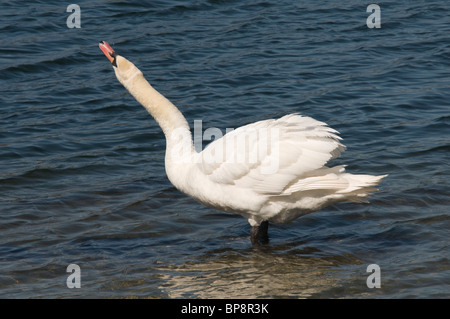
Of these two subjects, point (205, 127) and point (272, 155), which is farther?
point (205, 127)

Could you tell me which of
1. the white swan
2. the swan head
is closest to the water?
the white swan

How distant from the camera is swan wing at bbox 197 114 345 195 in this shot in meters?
6.71

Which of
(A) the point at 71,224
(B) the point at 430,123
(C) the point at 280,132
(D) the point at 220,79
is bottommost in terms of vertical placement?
(A) the point at 71,224

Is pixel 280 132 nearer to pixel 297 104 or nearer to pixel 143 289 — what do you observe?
pixel 143 289

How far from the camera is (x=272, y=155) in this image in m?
6.80

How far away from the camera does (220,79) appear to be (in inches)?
489

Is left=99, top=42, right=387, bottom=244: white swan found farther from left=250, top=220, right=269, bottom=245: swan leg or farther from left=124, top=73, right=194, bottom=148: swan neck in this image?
left=124, top=73, right=194, bottom=148: swan neck

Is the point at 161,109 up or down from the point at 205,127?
down

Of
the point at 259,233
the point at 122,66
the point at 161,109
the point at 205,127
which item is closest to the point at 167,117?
the point at 161,109

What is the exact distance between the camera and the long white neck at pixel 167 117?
7.32 meters

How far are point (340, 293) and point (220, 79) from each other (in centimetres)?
680

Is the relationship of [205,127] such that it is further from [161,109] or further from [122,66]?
[122,66]

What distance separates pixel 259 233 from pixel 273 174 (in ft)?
2.83
